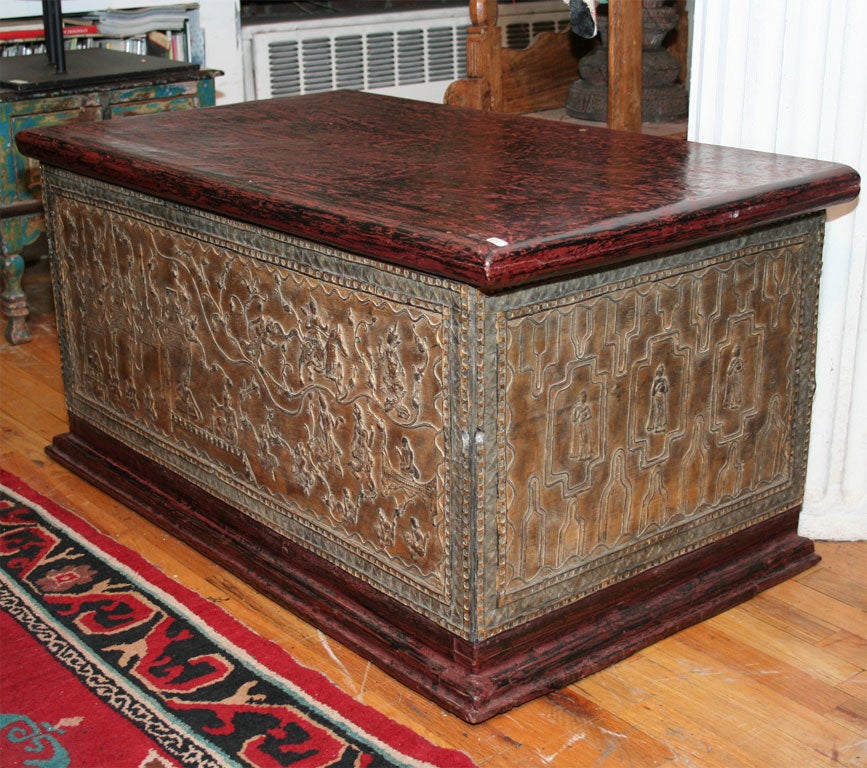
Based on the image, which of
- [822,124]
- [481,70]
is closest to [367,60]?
[481,70]

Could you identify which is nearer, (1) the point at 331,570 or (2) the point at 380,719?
(2) the point at 380,719

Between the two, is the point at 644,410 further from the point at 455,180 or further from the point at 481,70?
the point at 481,70

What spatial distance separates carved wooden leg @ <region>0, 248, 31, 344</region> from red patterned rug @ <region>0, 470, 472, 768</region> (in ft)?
4.00

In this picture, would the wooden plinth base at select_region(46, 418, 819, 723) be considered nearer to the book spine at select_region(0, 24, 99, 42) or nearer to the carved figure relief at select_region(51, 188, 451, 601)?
the carved figure relief at select_region(51, 188, 451, 601)

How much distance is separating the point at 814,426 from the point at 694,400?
40cm

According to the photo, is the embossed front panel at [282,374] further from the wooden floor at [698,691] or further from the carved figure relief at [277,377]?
the wooden floor at [698,691]

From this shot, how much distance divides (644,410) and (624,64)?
130 centimetres

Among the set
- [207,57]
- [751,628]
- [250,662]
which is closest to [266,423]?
[250,662]

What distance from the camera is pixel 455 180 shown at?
179 centimetres

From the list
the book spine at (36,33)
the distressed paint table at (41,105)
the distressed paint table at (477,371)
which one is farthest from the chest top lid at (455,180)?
the book spine at (36,33)

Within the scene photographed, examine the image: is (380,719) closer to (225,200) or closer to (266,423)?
(266,423)

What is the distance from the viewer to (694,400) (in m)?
1.78

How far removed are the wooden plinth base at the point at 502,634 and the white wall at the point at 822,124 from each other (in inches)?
5.2

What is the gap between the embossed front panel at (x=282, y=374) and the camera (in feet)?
5.31
